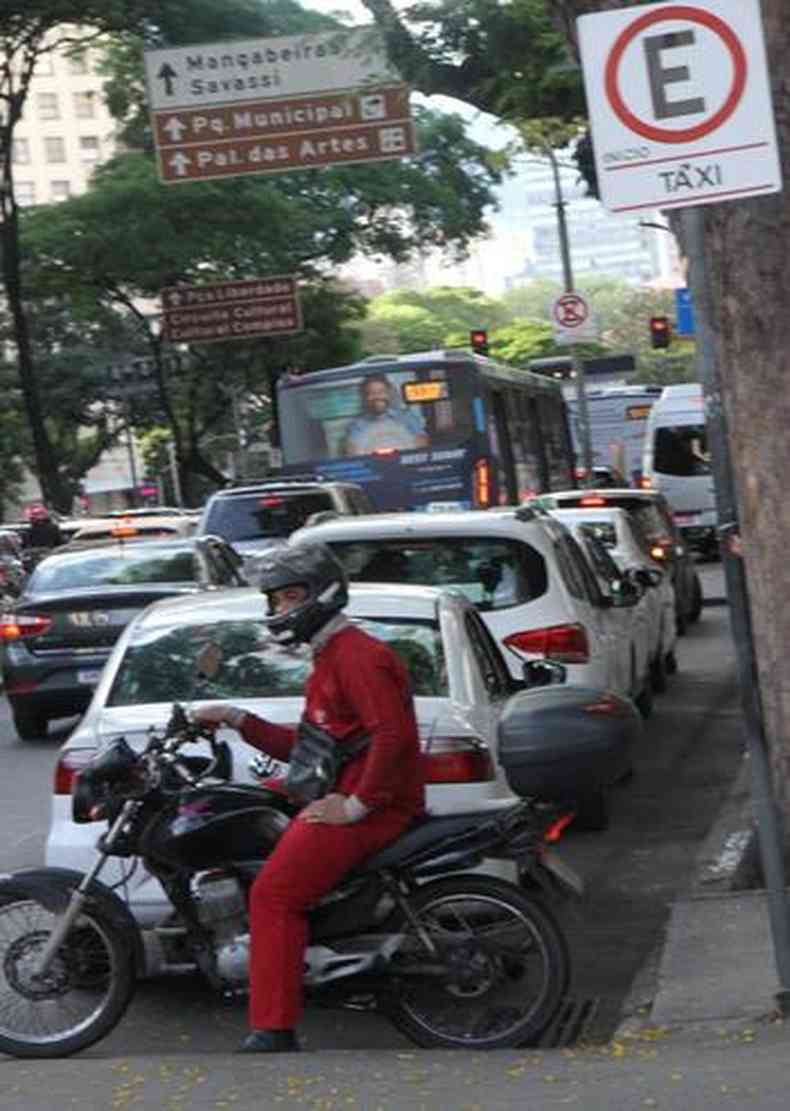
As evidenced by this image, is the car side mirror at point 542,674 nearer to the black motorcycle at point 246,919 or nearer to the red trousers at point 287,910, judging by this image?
the black motorcycle at point 246,919

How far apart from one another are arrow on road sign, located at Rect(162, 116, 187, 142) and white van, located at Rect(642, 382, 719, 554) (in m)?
13.1

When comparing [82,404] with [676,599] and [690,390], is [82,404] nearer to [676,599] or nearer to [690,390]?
[690,390]

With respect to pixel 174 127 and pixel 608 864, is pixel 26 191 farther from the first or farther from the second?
pixel 608 864

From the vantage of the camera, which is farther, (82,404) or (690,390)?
(82,404)

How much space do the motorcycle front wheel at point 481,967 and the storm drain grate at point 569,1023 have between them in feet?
0.33

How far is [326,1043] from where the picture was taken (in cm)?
717

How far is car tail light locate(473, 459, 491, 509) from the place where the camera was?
1165 inches

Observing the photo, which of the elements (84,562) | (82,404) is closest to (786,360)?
(84,562)

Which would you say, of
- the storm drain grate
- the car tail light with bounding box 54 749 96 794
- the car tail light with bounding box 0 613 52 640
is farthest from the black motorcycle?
the car tail light with bounding box 0 613 52 640

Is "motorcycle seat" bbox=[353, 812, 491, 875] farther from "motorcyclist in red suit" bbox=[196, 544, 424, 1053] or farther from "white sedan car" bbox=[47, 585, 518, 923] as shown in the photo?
"white sedan car" bbox=[47, 585, 518, 923]

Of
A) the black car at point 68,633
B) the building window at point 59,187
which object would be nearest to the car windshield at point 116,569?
the black car at point 68,633

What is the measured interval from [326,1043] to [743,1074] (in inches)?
69.3

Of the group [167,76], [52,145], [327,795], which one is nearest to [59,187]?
[52,145]

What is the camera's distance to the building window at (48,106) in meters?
126
